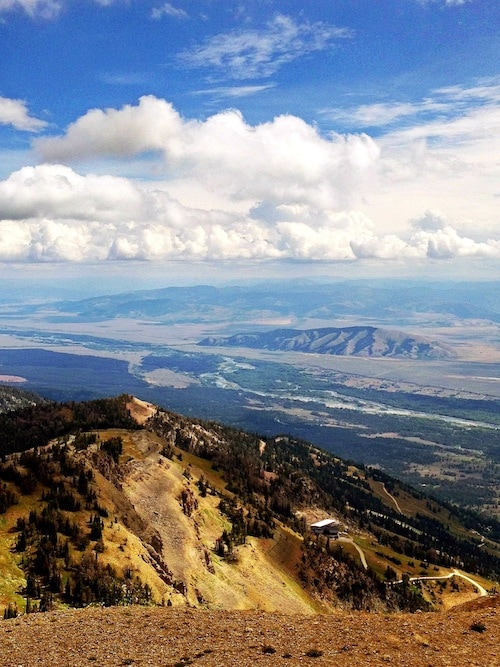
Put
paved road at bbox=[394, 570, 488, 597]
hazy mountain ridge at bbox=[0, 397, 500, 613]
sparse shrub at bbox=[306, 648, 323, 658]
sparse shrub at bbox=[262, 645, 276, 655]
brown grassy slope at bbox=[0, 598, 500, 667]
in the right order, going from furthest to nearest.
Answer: paved road at bbox=[394, 570, 488, 597], hazy mountain ridge at bbox=[0, 397, 500, 613], sparse shrub at bbox=[262, 645, 276, 655], sparse shrub at bbox=[306, 648, 323, 658], brown grassy slope at bbox=[0, 598, 500, 667]

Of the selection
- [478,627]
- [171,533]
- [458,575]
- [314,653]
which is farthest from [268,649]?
[458,575]

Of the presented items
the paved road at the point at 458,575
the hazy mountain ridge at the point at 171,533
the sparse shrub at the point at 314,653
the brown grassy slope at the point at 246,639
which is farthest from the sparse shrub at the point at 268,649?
the paved road at the point at 458,575

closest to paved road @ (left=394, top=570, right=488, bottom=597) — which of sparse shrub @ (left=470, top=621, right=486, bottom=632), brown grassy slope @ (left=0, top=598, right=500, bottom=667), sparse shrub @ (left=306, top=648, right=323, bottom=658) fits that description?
sparse shrub @ (left=470, top=621, right=486, bottom=632)

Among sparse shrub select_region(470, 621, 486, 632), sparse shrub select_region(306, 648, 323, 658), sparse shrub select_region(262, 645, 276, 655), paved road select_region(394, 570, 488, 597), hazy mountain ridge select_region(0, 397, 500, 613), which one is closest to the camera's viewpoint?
sparse shrub select_region(306, 648, 323, 658)

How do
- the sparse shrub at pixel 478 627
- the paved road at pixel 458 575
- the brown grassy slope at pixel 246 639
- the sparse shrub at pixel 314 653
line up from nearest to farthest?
the brown grassy slope at pixel 246 639 → the sparse shrub at pixel 314 653 → the sparse shrub at pixel 478 627 → the paved road at pixel 458 575

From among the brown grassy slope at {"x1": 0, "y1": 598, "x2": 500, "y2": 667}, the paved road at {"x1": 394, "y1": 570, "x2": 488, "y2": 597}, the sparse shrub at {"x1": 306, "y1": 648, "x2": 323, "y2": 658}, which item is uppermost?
the sparse shrub at {"x1": 306, "y1": 648, "x2": 323, "y2": 658}

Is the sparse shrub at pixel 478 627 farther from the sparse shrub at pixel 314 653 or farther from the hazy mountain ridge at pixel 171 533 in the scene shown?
the hazy mountain ridge at pixel 171 533

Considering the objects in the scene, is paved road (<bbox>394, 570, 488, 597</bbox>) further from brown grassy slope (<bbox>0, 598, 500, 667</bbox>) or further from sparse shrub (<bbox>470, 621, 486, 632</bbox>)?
brown grassy slope (<bbox>0, 598, 500, 667</bbox>)
